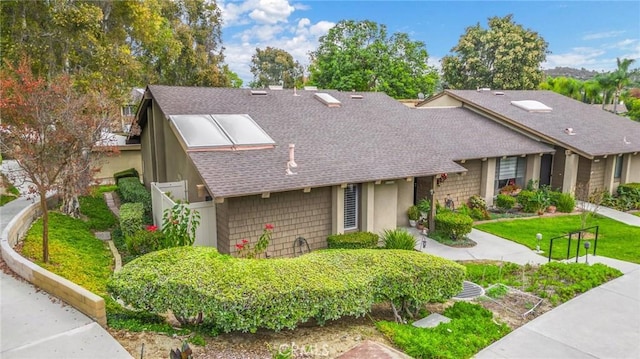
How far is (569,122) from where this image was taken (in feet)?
75.5

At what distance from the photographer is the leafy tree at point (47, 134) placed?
368 inches

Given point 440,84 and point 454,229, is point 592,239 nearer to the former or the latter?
point 454,229

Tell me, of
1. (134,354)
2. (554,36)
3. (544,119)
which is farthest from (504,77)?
(134,354)

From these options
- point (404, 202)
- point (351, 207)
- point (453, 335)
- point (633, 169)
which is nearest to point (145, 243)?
point (351, 207)

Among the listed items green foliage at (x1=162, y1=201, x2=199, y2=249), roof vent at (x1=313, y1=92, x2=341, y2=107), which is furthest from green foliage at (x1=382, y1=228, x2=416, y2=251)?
roof vent at (x1=313, y1=92, x2=341, y2=107)

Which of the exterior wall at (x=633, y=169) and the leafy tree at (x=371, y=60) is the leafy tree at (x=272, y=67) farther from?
the exterior wall at (x=633, y=169)

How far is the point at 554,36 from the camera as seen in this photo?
44344 millimetres

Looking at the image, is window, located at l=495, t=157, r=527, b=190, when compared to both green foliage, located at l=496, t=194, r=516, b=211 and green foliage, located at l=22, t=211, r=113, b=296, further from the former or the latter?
green foliage, located at l=22, t=211, r=113, b=296

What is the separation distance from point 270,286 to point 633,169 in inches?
910

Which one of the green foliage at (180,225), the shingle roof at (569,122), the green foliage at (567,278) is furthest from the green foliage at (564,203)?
the green foliage at (180,225)

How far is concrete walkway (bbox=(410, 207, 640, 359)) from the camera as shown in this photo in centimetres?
695

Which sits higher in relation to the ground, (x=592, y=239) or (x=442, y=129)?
(x=442, y=129)

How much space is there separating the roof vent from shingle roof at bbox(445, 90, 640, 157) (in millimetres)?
9279

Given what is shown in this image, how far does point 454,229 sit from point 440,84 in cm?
4010
